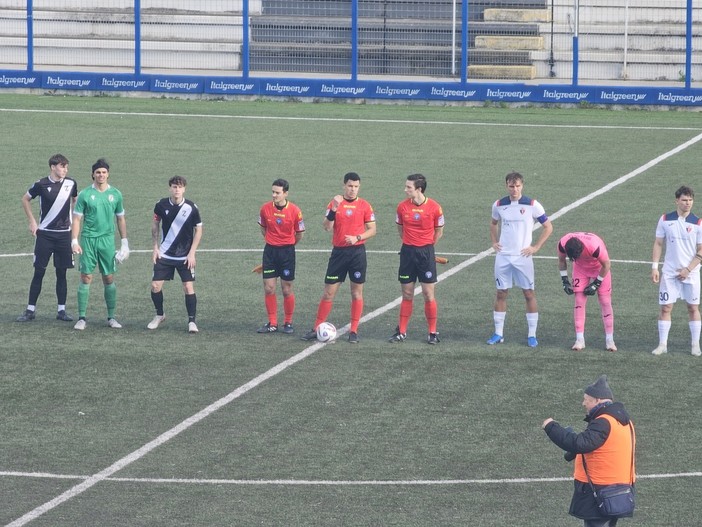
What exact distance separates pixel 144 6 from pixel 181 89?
13.6 feet

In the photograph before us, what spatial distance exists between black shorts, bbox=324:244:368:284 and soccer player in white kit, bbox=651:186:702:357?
3.70 metres

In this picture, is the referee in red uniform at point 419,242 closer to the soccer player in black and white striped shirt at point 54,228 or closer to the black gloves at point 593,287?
the black gloves at point 593,287

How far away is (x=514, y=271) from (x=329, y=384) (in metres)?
3.25

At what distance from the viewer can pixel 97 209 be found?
1741 centimetres

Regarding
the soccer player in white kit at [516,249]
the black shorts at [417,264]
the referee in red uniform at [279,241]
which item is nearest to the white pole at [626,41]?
the soccer player in white kit at [516,249]

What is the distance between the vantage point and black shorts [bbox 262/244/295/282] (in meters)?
17.4

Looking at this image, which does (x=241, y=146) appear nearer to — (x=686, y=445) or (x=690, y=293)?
(x=690, y=293)

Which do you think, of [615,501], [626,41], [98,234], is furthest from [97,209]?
[626,41]

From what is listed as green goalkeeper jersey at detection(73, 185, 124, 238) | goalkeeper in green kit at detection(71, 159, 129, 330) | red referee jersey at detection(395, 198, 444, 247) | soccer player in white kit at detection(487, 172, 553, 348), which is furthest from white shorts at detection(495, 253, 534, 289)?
green goalkeeper jersey at detection(73, 185, 124, 238)

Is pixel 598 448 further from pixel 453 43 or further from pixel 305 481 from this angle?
pixel 453 43

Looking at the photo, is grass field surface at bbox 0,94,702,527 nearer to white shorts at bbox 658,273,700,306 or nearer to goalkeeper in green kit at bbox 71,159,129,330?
goalkeeper in green kit at bbox 71,159,129,330

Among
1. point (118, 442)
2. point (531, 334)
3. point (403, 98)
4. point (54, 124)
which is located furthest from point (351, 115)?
point (118, 442)

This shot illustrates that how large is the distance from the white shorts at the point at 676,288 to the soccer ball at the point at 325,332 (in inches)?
166

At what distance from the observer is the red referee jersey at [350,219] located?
16844mm
